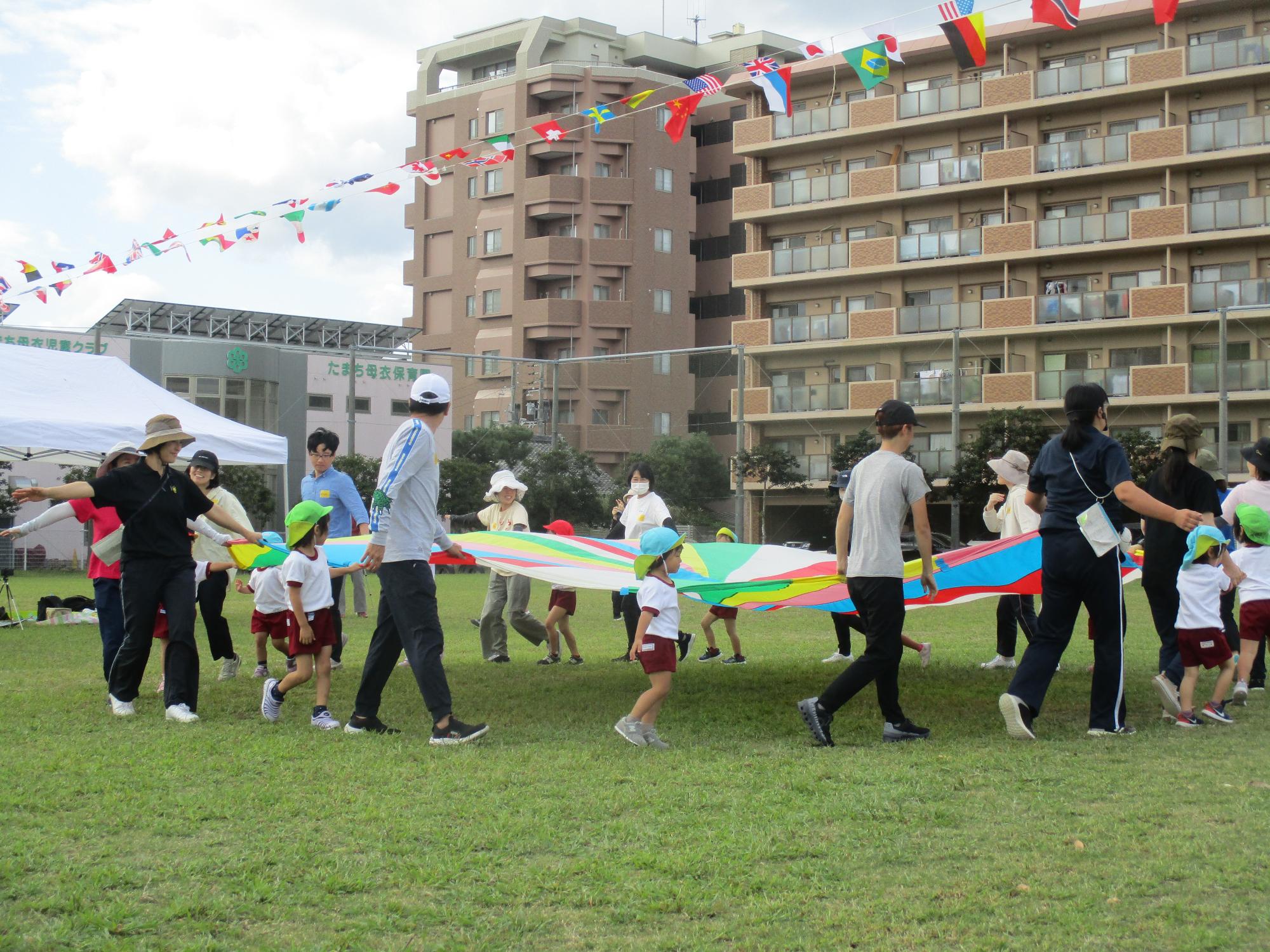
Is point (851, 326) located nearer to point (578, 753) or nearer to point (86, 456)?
point (86, 456)

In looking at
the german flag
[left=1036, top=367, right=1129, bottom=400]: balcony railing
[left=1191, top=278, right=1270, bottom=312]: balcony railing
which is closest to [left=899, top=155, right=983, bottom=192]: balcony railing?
[left=1036, top=367, right=1129, bottom=400]: balcony railing

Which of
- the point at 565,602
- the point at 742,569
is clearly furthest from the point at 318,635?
the point at 565,602

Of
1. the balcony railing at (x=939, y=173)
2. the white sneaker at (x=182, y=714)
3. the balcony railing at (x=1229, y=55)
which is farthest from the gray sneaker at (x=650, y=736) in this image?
the balcony railing at (x=939, y=173)

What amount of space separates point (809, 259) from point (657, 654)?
103ft

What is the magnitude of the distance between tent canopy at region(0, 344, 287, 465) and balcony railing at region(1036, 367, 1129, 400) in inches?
882

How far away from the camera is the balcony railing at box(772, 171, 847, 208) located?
36031 mm

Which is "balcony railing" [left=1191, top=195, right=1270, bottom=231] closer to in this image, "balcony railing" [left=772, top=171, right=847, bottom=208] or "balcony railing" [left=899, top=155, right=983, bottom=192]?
"balcony railing" [left=899, top=155, right=983, bottom=192]

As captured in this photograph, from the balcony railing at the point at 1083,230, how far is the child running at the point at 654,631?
28844 millimetres

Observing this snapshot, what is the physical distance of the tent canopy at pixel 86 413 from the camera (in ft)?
37.8

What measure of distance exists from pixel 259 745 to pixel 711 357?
70.9ft

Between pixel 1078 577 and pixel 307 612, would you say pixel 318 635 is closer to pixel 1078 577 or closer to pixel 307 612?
pixel 307 612

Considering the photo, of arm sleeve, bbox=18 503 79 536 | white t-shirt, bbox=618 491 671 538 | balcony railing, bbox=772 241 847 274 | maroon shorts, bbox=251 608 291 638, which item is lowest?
maroon shorts, bbox=251 608 291 638

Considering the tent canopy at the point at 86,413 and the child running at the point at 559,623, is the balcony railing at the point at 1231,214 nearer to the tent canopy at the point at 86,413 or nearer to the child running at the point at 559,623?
the tent canopy at the point at 86,413

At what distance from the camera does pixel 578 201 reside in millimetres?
49906
